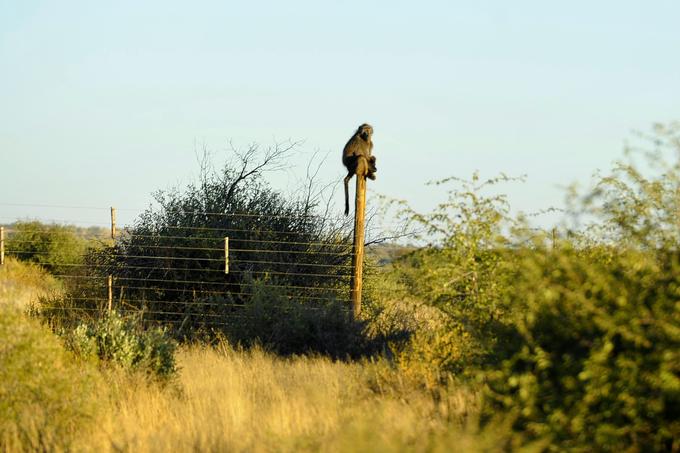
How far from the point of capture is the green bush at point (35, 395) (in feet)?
25.8

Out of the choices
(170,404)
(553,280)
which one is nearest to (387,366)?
(170,404)

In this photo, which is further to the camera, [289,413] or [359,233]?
[359,233]

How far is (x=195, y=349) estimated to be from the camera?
12977 millimetres

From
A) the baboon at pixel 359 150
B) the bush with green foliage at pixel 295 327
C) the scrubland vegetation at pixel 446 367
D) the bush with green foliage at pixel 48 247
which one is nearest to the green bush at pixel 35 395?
the scrubland vegetation at pixel 446 367

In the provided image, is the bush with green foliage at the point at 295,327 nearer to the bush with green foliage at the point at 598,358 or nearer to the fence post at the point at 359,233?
the fence post at the point at 359,233

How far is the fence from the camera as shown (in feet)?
53.7

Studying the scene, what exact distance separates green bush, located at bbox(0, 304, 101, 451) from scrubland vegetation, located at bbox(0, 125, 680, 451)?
Result: 0.02 meters

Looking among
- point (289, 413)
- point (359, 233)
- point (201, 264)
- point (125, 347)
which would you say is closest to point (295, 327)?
point (359, 233)

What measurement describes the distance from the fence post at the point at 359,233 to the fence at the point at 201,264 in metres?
1.39

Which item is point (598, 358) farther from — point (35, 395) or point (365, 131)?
point (365, 131)

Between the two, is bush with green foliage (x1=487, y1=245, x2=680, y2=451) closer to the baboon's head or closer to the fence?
the baboon's head

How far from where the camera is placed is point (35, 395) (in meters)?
8.22

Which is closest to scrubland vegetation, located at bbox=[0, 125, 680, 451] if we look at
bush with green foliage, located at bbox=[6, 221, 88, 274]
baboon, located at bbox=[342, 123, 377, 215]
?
baboon, located at bbox=[342, 123, 377, 215]

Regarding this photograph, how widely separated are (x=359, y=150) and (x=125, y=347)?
5.48 m
